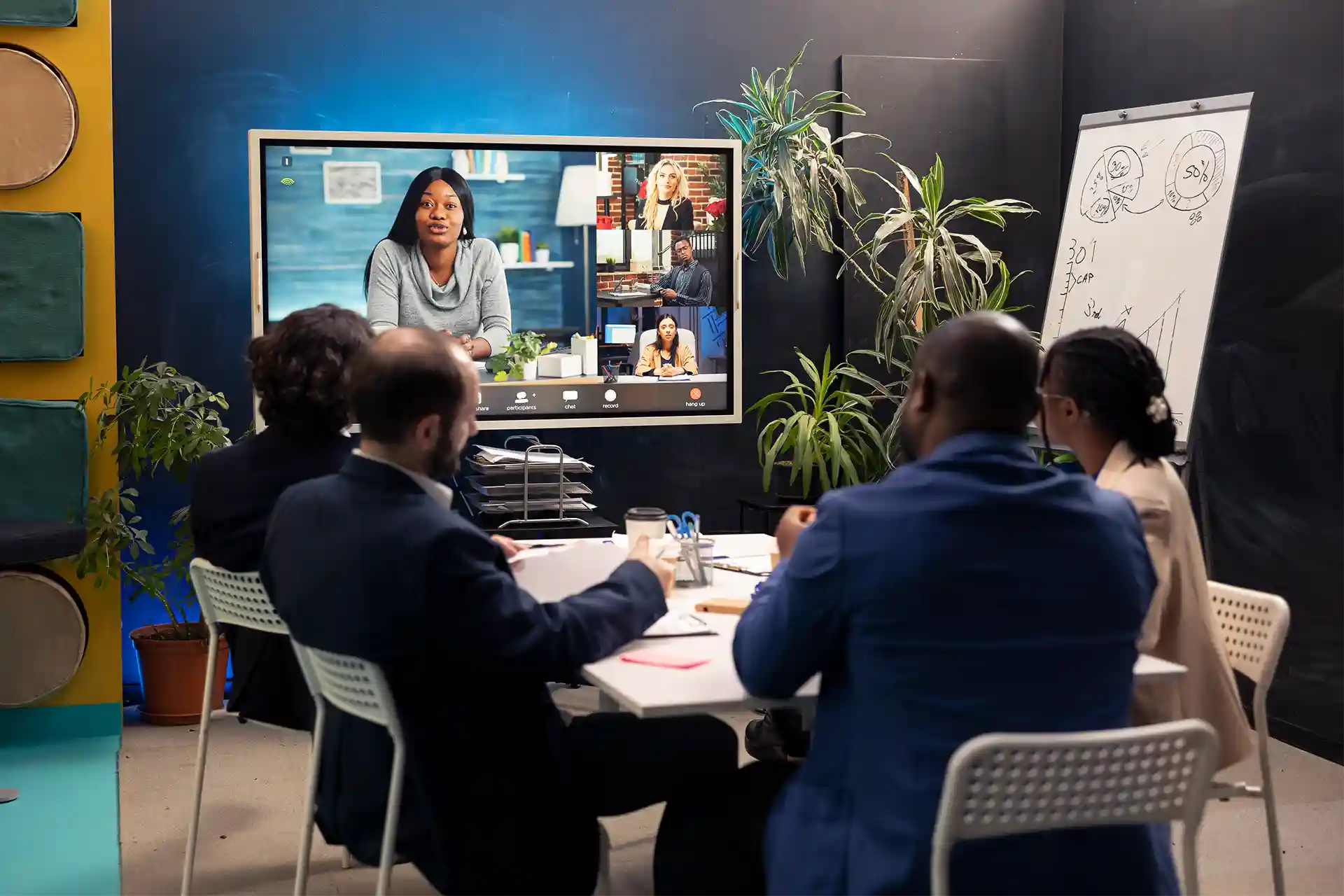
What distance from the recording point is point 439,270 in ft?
16.2

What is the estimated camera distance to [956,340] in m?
1.93

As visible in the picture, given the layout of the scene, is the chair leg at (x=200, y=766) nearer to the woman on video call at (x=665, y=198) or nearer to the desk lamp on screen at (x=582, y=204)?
the desk lamp on screen at (x=582, y=204)

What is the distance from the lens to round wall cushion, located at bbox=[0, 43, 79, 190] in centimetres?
433

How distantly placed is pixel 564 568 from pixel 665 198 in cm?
236

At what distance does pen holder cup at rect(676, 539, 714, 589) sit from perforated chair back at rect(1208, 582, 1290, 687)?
1.02 meters

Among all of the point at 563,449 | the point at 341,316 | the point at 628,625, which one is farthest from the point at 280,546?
the point at 563,449

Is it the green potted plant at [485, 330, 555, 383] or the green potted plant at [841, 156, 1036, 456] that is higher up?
the green potted plant at [841, 156, 1036, 456]

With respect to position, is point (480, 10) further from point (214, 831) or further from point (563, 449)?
point (214, 831)

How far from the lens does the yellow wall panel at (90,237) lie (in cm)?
440

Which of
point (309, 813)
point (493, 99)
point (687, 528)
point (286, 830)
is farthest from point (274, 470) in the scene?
point (493, 99)

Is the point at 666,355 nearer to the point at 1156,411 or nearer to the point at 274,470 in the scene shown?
the point at 274,470

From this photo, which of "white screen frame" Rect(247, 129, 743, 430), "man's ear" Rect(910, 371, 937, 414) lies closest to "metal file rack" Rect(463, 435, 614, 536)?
"white screen frame" Rect(247, 129, 743, 430)

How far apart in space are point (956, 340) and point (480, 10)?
382 cm

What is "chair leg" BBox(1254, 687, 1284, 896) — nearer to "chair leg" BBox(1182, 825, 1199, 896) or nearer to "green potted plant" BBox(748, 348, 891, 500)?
"chair leg" BBox(1182, 825, 1199, 896)
